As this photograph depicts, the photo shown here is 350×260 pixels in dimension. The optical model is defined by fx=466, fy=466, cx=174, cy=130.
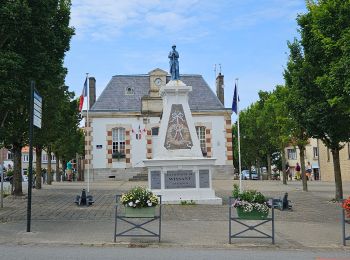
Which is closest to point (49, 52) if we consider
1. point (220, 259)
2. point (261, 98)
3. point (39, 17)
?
point (39, 17)

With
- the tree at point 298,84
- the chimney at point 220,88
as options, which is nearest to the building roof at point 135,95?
the chimney at point 220,88

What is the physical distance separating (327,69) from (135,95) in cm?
3144

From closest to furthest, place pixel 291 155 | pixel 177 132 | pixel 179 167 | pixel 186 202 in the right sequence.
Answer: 1. pixel 186 202
2. pixel 179 167
3. pixel 177 132
4. pixel 291 155

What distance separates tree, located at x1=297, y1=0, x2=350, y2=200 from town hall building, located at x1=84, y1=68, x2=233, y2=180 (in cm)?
2416

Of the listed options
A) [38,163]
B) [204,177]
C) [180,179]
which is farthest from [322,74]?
[38,163]

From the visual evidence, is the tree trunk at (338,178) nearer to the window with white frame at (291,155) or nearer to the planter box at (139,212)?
the planter box at (139,212)

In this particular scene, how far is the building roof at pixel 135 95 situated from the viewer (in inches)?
1775

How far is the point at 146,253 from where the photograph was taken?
31.8ft

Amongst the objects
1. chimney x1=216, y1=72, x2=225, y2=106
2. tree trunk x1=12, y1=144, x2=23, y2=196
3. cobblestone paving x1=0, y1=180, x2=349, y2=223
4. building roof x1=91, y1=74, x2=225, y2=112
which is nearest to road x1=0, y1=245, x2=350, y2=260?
cobblestone paving x1=0, y1=180, x2=349, y2=223

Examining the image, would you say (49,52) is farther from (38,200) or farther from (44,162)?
(44,162)

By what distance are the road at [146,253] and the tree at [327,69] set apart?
222 inches

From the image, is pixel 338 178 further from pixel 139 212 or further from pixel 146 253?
pixel 146 253

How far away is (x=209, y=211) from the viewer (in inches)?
698

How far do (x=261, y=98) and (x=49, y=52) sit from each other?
33.0m
